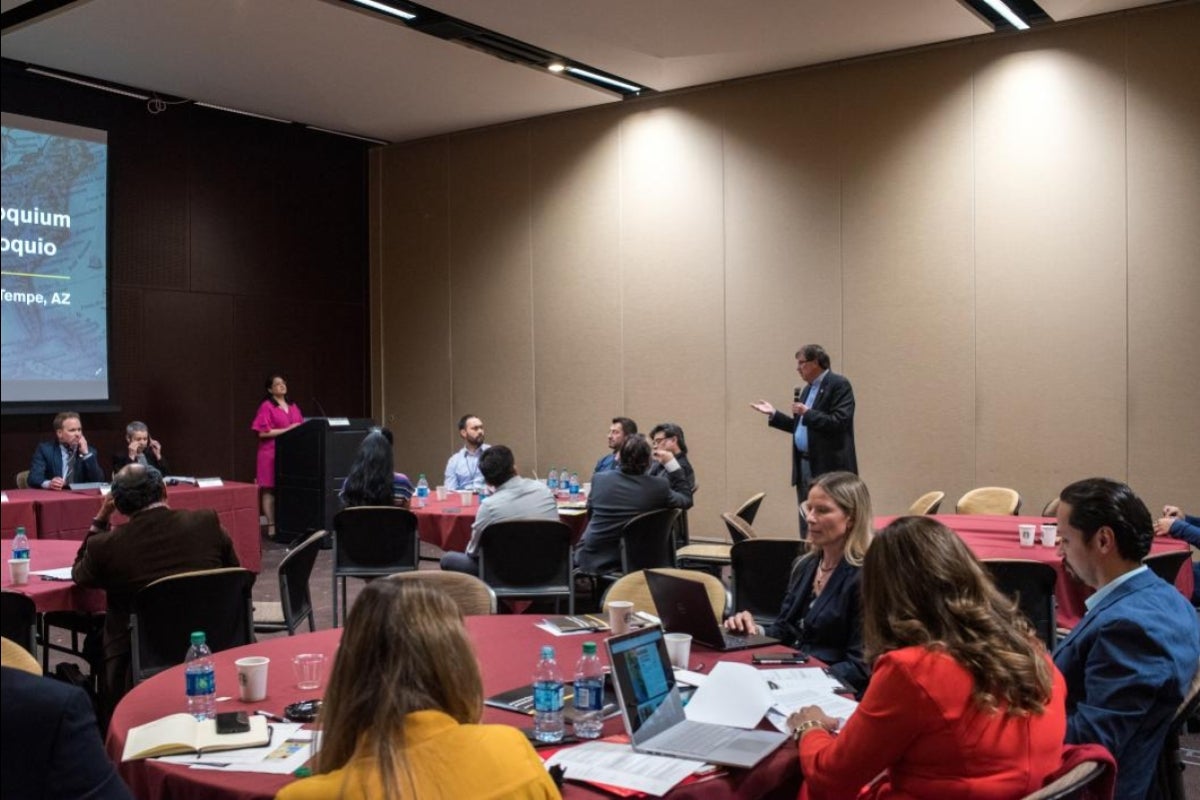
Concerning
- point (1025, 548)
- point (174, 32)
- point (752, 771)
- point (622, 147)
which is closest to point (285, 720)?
point (752, 771)

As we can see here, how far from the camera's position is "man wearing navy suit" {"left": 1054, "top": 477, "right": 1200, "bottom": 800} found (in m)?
2.45

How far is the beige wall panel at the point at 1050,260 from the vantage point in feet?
25.8

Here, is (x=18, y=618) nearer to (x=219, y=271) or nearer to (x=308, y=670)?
(x=308, y=670)

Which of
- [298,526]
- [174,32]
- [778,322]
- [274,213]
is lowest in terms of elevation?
[298,526]

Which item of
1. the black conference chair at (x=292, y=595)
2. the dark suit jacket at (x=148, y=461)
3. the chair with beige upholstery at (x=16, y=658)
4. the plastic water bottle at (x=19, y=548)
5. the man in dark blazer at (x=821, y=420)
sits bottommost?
the black conference chair at (x=292, y=595)

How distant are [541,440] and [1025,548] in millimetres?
6507

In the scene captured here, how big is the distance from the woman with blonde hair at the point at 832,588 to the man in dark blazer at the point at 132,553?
2236 millimetres

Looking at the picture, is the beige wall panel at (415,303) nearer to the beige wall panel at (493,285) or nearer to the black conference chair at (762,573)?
the beige wall panel at (493,285)

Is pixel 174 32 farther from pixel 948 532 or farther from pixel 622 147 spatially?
pixel 948 532

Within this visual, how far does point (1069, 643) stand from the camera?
266cm

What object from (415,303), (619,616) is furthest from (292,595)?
(415,303)

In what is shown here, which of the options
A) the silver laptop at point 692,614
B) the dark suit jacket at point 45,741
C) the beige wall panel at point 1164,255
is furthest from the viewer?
the beige wall panel at point 1164,255

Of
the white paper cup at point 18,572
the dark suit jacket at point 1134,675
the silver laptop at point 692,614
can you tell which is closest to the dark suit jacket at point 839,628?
the silver laptop at point 692,614

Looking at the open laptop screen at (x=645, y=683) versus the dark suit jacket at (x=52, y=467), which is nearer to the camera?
the open laptop screen at (x=645, y=683)
